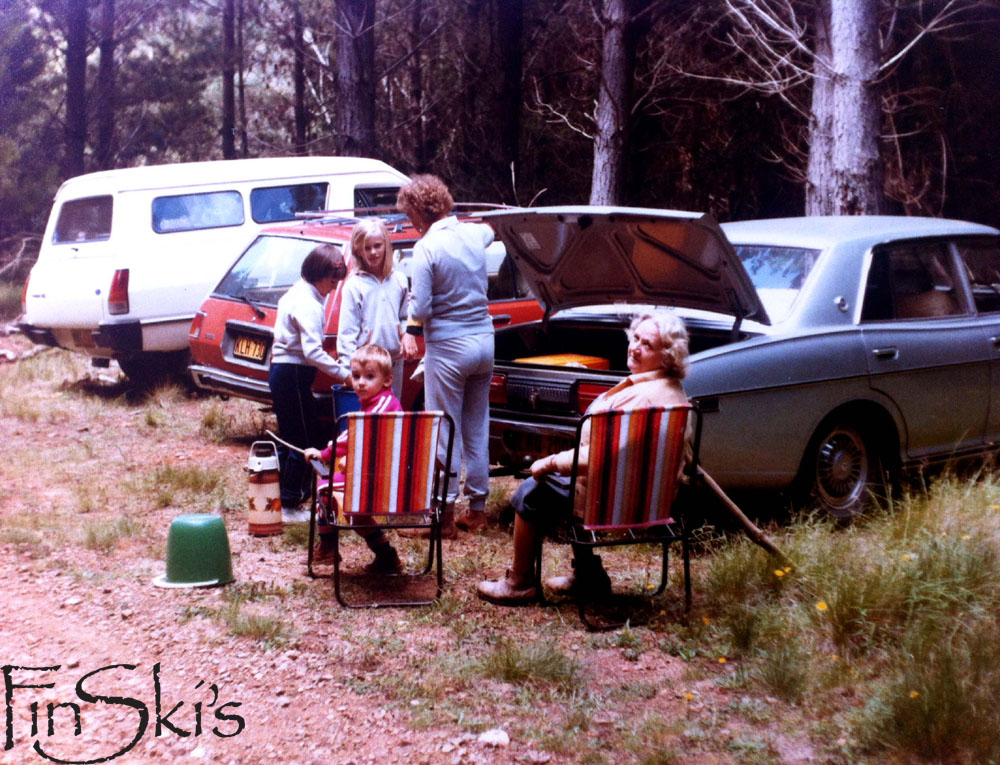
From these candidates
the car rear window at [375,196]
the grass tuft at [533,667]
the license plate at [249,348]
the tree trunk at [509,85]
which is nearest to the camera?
the grass tuft at [533,667]

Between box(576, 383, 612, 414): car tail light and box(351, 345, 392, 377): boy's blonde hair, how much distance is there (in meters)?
0.99

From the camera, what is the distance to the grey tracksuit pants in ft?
21.5

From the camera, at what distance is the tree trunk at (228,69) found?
90.1ft

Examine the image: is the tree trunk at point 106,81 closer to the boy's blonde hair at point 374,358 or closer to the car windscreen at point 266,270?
the car windscreen at point 266,270

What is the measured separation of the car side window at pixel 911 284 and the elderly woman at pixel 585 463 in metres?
1.99

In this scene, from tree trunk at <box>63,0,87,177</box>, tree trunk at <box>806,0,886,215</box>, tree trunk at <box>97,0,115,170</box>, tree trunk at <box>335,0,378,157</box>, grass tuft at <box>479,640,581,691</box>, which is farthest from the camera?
tree trunk at <box>97,0,115,170</box>

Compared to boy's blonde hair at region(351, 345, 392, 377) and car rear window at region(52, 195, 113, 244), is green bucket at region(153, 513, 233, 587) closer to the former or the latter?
boy's blonde hair at region(351, 345, 392, 377)

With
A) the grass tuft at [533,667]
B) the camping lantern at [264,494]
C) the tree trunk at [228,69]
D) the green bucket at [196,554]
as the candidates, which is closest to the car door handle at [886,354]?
the grass tuft at [533,667]

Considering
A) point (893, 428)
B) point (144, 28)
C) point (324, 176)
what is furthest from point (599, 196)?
point (144, 28)

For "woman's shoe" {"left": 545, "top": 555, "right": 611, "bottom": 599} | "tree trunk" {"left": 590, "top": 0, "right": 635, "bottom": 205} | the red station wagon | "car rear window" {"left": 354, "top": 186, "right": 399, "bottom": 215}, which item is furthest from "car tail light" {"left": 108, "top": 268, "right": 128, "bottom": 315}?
"woman's shoe" {"left": 545, "top": 555, "right": 611, "bottom": 599}

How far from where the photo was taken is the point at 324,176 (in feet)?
43.2

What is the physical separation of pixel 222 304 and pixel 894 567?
5.86 m

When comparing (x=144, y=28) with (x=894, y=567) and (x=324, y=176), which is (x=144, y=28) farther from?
(x=894, y=567)

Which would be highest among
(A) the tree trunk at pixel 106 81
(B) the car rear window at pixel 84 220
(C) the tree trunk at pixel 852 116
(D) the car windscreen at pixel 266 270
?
(A) the tree trunk at pixel 106 81
